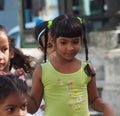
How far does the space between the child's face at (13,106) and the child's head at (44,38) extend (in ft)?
3.53

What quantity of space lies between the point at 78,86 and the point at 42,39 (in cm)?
76

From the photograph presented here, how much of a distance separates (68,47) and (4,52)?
439mm

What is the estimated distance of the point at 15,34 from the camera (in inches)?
460

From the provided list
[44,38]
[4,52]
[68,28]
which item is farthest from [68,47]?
[44,38]

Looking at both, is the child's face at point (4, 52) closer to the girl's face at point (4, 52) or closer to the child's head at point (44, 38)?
the girl's face at point (4, 52)

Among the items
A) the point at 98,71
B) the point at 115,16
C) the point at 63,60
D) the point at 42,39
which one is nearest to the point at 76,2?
the point at 115,16

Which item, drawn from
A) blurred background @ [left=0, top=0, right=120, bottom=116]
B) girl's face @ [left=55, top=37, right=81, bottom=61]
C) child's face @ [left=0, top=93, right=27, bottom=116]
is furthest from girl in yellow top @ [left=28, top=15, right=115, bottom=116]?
blurred background @ [left=0, top=0, right=120, bottom=116]

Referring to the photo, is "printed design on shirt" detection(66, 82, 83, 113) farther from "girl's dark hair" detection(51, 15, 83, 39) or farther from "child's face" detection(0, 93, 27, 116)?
"child's face" detection(0, 93, 27, 116)

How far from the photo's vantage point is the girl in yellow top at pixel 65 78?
136 inches

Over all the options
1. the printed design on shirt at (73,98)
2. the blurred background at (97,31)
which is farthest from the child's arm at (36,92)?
the blurred background at (97,31)

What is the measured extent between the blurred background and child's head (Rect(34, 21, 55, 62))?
4002 millimetres

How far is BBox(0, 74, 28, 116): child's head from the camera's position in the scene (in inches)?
107

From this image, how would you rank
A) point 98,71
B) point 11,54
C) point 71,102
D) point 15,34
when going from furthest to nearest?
point 15,34 < point 98,71 < point 11,54 < point 71,102

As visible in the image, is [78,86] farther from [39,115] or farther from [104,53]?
[104,53]
